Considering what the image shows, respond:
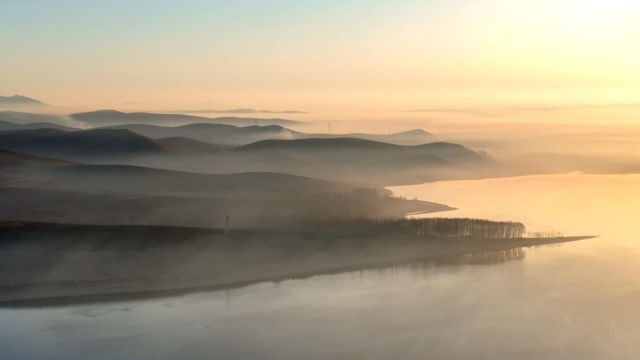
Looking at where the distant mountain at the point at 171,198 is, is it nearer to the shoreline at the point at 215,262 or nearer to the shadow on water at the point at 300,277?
the shoreline at the point at 215,262

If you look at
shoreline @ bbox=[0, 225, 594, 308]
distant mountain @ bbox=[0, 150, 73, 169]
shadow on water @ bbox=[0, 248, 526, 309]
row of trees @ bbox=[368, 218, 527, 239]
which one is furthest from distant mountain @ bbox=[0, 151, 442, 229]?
shadow on water @ bbox=[0, 248, 526, 309]

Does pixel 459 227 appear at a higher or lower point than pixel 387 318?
higher

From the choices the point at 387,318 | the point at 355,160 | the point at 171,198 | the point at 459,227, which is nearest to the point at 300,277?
the point at 387,318

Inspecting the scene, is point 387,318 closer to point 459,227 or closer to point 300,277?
point 300,277

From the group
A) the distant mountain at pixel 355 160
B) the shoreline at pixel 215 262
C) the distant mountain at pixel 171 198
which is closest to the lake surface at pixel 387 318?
the shoreline at pixel 215 262

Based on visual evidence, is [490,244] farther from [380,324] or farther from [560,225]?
[380,324]

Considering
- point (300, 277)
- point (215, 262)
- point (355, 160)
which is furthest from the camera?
point (355, 160)

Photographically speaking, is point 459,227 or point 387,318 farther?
point 459,227
